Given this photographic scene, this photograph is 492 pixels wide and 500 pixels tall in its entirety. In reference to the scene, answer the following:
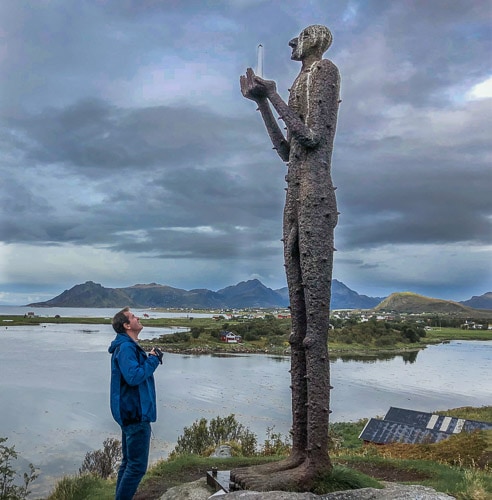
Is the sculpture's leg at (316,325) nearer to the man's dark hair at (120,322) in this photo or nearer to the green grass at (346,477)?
the green grass at (346,477)

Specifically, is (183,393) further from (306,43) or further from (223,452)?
(306,43)

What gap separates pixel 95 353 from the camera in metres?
49.7

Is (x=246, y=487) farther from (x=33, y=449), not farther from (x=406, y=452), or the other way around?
(x=33, y=449)

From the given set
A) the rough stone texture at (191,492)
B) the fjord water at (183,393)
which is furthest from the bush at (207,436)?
the rough stone texture at (191,492)

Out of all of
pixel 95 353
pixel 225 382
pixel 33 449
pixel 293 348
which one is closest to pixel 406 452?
pixel 293 348

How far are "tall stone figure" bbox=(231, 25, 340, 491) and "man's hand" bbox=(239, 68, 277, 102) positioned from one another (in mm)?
10

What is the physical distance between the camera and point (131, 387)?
4.77m

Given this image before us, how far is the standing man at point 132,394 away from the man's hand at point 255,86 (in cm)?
275

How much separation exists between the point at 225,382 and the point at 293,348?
97.6ft

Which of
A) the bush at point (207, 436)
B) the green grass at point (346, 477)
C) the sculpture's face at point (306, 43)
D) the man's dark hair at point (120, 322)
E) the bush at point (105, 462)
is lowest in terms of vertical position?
the bush at point (105, 462)

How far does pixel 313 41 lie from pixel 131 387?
414cm

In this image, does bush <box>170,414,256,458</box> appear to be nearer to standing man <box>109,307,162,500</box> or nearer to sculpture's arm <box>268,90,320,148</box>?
standing man <box>109,307,162,500</box>

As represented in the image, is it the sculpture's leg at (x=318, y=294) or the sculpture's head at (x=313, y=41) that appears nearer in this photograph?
the sculpture's leg at (x=318, y=294)

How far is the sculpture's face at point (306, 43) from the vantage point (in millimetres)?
5969
